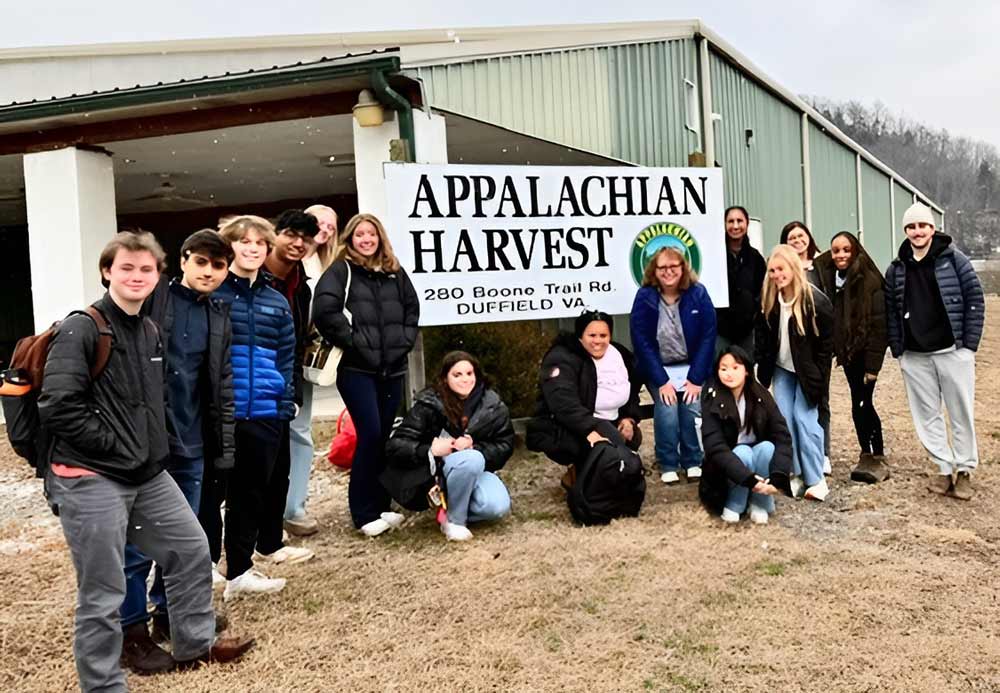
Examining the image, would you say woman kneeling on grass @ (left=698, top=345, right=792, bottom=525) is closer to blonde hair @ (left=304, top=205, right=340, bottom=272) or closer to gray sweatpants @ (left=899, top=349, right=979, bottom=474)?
gray sweatpants @ (left=899, top=349, right=979, bottom=474)

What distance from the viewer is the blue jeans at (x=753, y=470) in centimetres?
454

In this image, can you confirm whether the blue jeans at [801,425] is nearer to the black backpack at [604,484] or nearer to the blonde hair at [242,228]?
the black backpack at [604,484]

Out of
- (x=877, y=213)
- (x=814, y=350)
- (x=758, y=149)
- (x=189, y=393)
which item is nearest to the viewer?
(x=189, y=393)

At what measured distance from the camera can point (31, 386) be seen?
97.1 inches

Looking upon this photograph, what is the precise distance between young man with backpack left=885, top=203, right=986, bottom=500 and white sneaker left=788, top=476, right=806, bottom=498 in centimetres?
76

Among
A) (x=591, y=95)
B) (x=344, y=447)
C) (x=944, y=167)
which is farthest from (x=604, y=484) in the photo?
(x=944, y=167)

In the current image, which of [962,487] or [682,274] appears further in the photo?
[682,274]

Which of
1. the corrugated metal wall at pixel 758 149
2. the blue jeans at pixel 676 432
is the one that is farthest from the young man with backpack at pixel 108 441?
the corrugated metal wall at pixel 758 149

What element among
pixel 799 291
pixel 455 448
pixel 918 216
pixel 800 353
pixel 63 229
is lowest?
pixel 455 448

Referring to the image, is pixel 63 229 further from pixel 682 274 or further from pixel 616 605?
pixel 616 605

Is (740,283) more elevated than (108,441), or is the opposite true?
(740,283)

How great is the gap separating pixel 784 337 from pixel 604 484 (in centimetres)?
145

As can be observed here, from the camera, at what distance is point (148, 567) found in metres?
3.09

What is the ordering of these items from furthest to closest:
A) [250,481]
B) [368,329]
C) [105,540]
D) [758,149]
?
[758,149] → [368,329] → [250,481] → [105,540]
